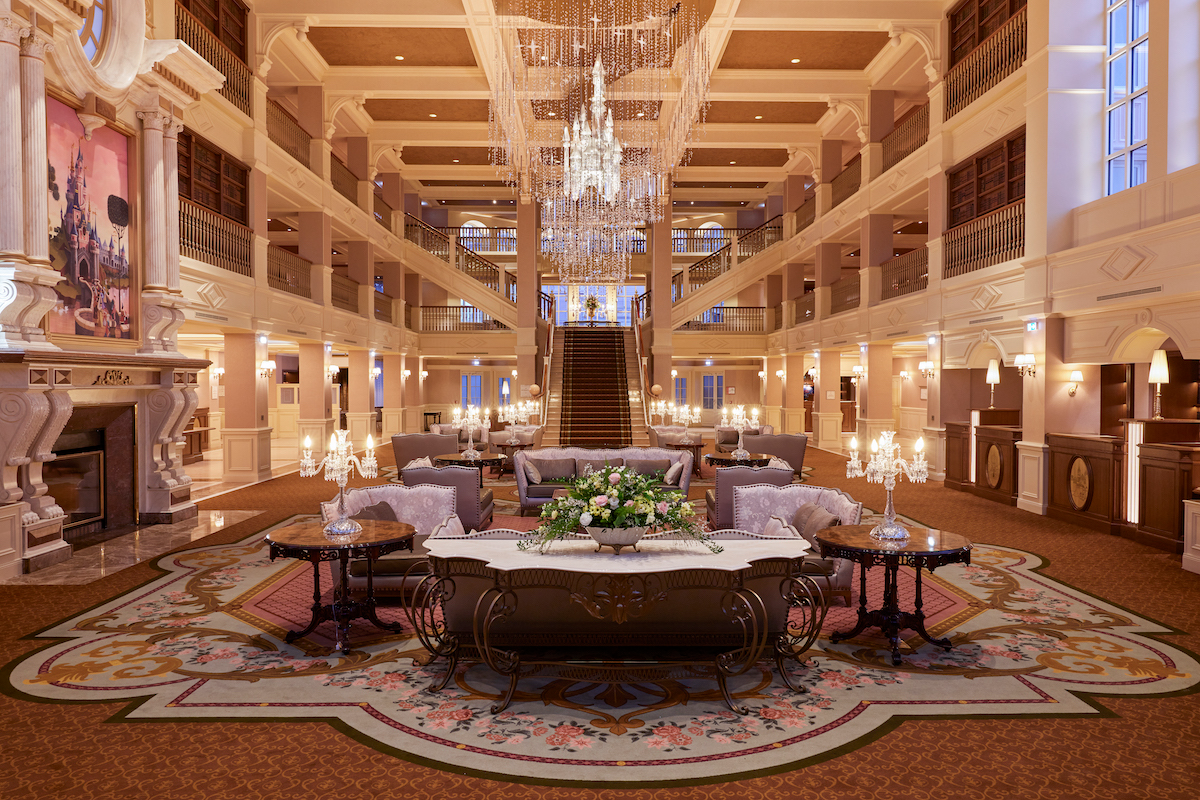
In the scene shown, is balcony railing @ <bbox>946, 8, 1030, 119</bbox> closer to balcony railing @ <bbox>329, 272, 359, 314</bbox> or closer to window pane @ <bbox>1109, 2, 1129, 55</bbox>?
window pane @ <bbox>1109, 2, 1129, 55</bbox>

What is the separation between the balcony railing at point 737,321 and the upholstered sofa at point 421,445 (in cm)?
1109

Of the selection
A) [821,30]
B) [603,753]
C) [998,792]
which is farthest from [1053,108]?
[603,753]

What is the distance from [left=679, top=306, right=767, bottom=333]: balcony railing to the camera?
2086 cm

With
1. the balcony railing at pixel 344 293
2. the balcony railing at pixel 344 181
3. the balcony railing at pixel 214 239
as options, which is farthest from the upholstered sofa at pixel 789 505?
the balcony railing at pixel 344 181

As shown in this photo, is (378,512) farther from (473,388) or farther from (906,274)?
(473,388)

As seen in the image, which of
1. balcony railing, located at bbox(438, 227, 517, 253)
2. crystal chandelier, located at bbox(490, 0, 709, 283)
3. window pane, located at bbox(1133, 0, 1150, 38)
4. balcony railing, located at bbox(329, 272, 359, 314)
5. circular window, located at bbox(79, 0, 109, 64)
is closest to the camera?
circular window, located at bbox(79, 0, 109, 64)

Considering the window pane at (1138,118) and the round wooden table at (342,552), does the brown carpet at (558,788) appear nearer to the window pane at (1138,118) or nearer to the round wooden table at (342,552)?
the round wooden table at (342,552)

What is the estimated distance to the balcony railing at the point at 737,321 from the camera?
68.4ft

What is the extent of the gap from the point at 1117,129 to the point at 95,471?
12823mm

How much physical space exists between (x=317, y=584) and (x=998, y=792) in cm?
402

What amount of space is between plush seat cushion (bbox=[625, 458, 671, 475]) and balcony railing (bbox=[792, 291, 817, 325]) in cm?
1049

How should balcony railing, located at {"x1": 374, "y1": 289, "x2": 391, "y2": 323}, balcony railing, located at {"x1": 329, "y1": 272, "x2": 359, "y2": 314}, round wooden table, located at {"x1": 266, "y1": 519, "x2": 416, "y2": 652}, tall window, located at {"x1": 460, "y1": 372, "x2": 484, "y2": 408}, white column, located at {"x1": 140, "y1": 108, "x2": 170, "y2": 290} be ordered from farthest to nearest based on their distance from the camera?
tall window, located at {"x1": 460, "y1": 372, "x2": 484, "y2": 408} → balcony railing, located at {"x1": 374, "y1": 289, "x2": 391, "y2": 323} → balcony railing, located at {"x1": 329, "y1": 272, "x2": 359, "y2": 314} → white column, located at {"x1": 140, "y1": 108, "x2": 170, "y2": 290} → round wooden table, located at {"x1": 266, "y1": 519, "x2": 416, "y2": 652}

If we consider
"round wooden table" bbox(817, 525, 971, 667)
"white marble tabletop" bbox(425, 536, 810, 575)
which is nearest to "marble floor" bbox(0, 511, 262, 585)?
"white marble tabletop" bbox(425, 536, 810, 575)

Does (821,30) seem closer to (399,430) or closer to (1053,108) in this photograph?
(1053,108)
